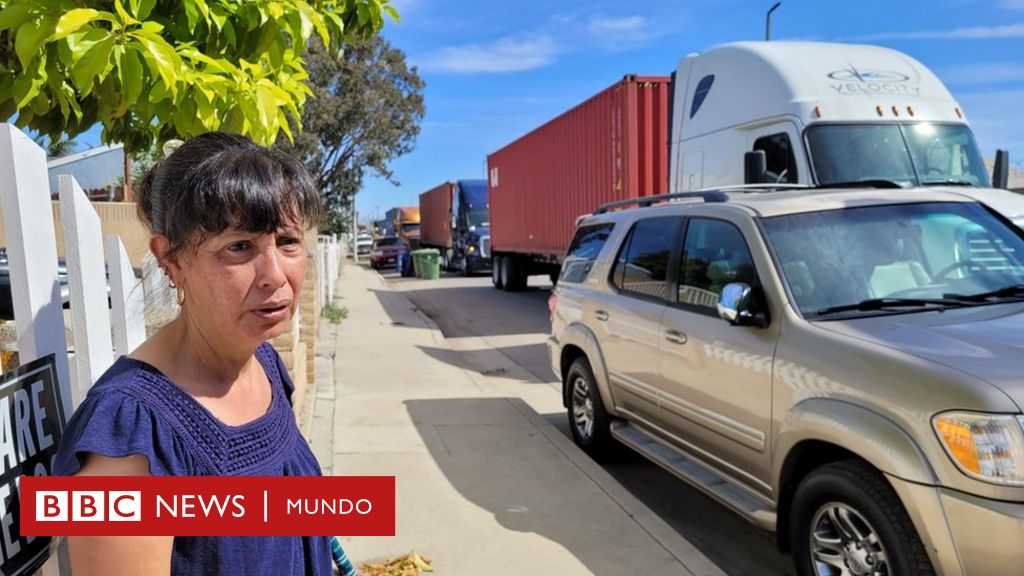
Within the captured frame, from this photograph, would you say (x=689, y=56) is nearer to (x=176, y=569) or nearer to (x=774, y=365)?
(x=774, y=365)

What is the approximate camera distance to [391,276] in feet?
98.1

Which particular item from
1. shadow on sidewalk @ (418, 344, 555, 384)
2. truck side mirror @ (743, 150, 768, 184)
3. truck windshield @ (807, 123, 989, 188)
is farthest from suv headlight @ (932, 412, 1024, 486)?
shadow on sidewalk @ (418, 344, 555, 384)

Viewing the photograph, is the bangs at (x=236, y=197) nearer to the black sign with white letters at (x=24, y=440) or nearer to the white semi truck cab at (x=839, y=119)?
the black sign with white letters at (x=24, y=440)

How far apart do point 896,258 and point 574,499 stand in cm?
218

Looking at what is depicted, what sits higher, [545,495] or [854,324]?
[854,324]

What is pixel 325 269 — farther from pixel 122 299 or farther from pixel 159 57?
pixel 159 57

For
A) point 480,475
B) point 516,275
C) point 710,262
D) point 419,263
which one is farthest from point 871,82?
point 419,263

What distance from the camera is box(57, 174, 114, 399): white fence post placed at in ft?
5.51

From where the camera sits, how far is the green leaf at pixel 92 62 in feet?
5.32

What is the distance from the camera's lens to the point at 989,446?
2404 mm

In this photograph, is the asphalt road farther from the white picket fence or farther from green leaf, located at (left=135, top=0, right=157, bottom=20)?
green leaf, located at (left=135, top=0, right=157, bottom=20)

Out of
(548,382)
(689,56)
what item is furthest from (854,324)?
(689,56)

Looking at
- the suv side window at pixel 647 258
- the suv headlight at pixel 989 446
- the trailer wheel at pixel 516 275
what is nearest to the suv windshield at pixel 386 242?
the trailer wheel at pixel 516 275

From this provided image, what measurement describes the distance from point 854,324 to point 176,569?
282cm
